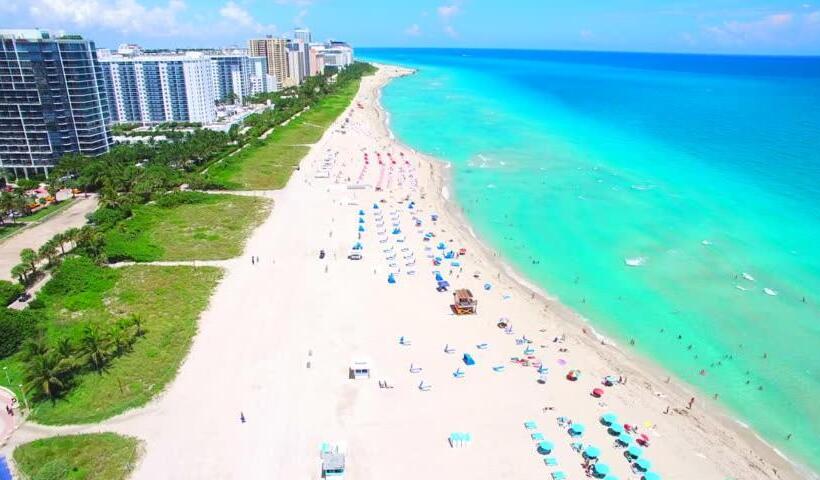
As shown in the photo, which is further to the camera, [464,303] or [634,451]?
[464,303]

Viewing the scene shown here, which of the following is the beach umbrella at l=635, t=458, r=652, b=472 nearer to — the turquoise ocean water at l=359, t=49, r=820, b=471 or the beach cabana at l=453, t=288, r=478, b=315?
the turquoise ocean water at l=359, t=49, r=820, b=471

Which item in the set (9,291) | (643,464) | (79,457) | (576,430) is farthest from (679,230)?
(9,291)

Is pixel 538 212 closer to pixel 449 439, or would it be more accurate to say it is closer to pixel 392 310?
pixel 392 310

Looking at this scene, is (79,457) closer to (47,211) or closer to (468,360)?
(468,360)

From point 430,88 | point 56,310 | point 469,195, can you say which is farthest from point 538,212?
point 430,88

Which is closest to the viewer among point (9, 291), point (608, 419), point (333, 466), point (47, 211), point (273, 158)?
point (333, 466)


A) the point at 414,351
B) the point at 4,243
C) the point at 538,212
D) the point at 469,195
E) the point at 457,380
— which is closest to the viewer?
the point at 457,380

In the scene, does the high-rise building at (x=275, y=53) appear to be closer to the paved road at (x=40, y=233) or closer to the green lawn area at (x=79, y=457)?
the paved road at (x=40, y=233)
